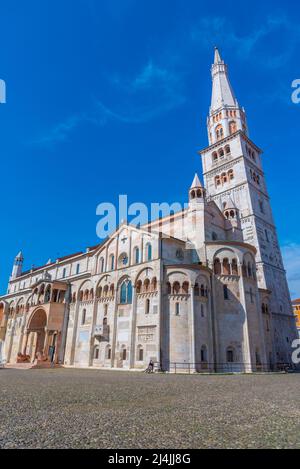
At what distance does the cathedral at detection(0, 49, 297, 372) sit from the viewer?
97.5 ft

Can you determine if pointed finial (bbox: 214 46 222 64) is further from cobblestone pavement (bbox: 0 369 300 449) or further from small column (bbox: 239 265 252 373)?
cobblestone pavement (bbox: 0 369 300 449)

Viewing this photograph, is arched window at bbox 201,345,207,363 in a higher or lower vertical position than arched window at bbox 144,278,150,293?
lower

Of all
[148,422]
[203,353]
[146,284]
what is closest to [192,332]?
[203,353]

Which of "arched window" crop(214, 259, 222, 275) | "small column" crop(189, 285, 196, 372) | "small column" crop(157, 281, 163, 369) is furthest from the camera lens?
"arched window" crop(214, 259, 222, 275)

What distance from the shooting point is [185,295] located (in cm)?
3016

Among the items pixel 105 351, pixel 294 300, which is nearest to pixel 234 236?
pixel 105 351

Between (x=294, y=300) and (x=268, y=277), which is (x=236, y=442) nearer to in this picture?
(x=268, y=277)

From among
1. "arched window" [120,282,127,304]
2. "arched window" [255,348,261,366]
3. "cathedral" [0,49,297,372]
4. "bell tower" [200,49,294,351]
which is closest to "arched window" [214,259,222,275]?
"cathedral" [0,49,297,372]

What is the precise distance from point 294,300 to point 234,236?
42595 mm

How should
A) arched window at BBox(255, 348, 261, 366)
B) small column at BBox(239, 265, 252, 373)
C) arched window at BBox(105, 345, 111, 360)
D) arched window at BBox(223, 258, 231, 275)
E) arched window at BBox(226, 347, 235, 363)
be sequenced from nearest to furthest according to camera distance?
small column at BBox(239, 265, 252, 373)
arched window at BBox(226, 347, 235, 363)
arched window at BBox(255, 348, 261, 366)
arched window at BBox(223, 258, 231, 275)
arched window at BBox(105, 345, 111, 360)

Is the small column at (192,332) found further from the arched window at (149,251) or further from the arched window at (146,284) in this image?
the arched window at (149,251)

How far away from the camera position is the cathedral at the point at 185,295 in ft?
97.5

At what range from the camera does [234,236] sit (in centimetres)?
4112
